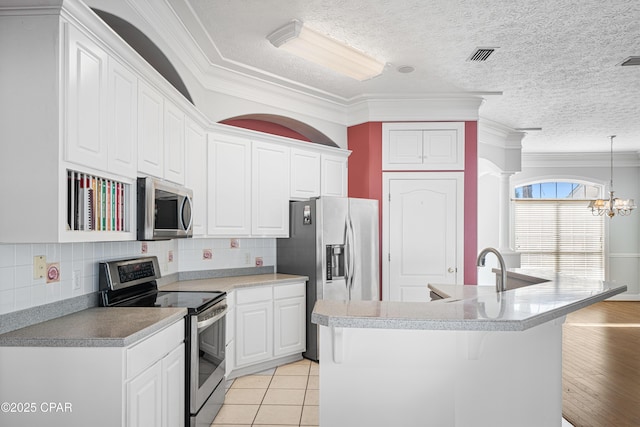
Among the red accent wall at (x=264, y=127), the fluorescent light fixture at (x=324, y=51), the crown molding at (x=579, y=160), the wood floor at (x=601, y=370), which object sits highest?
the fluorescent light fixture at (x=324, y=51)

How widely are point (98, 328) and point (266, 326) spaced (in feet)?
6.79

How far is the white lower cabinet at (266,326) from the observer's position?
12.4 feet

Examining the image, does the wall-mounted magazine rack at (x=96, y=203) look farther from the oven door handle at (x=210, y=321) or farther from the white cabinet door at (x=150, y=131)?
the oven door handle at (x=210, y=321)

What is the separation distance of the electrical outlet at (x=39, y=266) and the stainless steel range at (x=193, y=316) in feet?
1.54

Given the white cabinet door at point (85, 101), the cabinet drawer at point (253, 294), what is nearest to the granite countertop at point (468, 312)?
the white cabinet door at point (85, 101)

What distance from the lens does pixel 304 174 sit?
4629mm

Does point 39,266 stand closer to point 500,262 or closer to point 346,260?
point 500,262

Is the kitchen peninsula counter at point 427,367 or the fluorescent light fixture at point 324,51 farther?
the fluorescent light fixture at point 324,51

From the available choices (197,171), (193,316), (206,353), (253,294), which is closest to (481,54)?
(197,171)

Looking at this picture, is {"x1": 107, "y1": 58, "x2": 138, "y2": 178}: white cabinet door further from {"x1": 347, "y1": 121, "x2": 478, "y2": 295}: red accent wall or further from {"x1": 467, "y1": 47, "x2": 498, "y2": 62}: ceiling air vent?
{"x1": 347, "y1": 121, "x2": 478, "y2": 295}: red accent wall

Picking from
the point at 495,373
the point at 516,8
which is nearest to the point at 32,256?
the point at 495,373

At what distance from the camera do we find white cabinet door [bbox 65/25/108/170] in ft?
6.15

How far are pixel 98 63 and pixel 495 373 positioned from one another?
2.44 meters

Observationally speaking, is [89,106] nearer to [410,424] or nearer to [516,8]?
[410,424]
